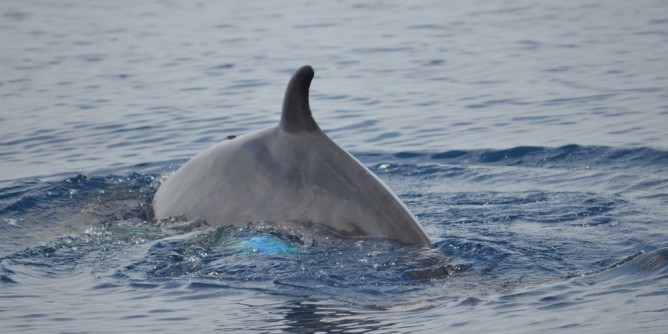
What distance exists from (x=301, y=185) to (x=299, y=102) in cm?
63

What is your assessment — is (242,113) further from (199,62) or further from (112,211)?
(112,211)

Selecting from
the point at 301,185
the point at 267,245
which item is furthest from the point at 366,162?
the point at 301,185

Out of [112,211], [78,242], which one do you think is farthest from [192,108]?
[78,242]

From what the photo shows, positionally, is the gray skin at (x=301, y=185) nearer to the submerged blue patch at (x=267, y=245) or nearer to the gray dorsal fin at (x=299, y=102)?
the gray dorsal fin at (x=299, y=102)

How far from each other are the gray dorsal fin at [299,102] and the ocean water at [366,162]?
0.82 m

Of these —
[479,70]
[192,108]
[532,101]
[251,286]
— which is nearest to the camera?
[251,286]

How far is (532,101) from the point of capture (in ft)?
57.7

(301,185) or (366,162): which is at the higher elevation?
(301,185)

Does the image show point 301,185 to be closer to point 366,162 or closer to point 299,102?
point 299,102

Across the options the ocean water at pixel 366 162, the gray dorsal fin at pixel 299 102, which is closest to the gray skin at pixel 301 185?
the gray dorsal fin at pixel 299 102

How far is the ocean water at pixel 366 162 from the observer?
786 centimetres

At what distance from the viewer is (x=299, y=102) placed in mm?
8328

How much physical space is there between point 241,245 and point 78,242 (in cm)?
192

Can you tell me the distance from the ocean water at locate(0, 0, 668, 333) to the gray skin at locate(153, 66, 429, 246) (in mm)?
143
